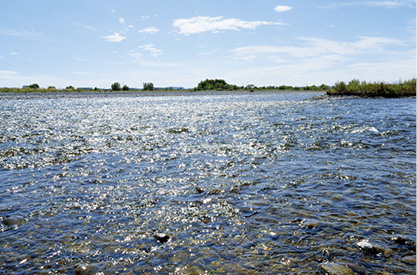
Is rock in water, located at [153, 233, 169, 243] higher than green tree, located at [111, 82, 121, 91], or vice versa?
green tree, located at [111, 82, 121, 91]

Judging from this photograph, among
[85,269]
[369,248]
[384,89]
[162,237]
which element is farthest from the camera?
[384,89]

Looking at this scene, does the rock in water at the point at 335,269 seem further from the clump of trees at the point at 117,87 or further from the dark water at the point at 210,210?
the clump of trees at the point at 117,87

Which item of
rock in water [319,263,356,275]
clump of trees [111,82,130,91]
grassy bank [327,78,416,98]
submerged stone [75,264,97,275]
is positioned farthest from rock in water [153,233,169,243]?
clump of trees [111,82,130,91]

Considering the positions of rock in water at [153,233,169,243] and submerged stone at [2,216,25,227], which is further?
submerged stone at [2,216,25,227]

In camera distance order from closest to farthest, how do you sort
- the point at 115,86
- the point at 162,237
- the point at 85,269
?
the point at 85,269, the point at 162,237, the point at 115,86

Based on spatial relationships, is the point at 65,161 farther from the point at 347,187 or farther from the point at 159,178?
the point at 347,187

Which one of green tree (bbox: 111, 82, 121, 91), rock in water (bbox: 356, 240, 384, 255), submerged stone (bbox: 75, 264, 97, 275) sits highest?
green tree (bbox: 111, 82, 121, 91)

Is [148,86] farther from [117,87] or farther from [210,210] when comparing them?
[210,210]

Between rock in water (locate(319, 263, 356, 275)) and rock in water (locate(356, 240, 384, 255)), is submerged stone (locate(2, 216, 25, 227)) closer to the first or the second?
rock in water (locate(319, 263, 356, 275))

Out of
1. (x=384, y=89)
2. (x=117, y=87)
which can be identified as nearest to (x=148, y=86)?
(x=117, y=87)

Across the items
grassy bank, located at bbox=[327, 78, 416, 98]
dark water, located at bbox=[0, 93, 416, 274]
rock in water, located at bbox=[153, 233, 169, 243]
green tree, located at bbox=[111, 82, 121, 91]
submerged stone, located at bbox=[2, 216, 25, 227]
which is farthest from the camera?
green tree, located at bbox=[111, 82, 121, 91]

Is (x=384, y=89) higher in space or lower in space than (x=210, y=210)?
higher

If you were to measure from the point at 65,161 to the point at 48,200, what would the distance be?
201 inches

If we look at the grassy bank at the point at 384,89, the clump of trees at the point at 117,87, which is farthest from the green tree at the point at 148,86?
the grassy bank at the point at 384,89
